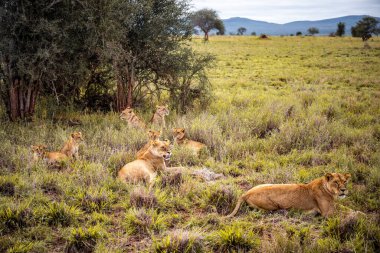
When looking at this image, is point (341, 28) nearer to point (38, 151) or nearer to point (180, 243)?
point (38, 151)

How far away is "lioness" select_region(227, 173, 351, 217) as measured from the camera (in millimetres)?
5535

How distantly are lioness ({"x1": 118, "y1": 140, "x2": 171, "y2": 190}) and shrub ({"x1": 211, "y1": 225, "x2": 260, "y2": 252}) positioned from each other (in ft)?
6.43

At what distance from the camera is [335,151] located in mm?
8328

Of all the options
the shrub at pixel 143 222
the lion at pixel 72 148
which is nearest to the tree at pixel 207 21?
the lion at pixel 72 148

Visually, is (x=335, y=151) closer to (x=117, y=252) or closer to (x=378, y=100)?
(x=117, y=252)

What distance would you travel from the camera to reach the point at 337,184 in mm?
5504

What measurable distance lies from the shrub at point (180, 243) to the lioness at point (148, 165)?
179 cm

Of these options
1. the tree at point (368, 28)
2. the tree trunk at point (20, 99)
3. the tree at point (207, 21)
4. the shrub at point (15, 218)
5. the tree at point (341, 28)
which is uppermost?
the tree at point (207, 21)

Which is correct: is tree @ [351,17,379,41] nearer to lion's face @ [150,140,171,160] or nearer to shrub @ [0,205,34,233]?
lion's face @ [150,140,171,160]

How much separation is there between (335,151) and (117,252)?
5.97 m

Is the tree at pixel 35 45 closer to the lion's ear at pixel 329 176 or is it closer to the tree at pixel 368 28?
the lion's ear at pixel 329 176

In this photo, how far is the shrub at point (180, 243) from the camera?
4527 mm

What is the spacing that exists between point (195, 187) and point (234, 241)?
1804 millimetres

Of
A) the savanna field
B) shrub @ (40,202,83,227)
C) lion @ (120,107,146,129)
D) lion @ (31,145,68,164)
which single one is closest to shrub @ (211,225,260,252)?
the savanna field
